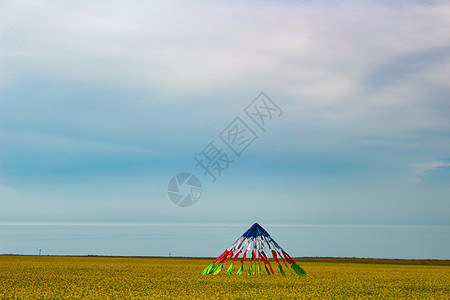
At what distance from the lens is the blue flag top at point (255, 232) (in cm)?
3766

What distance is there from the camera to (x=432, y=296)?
29.2 metres

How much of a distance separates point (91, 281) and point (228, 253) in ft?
36.5

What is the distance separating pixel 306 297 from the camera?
2592 centimetres

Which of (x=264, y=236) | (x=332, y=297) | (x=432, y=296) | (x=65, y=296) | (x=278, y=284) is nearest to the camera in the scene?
(x=65, y=296)

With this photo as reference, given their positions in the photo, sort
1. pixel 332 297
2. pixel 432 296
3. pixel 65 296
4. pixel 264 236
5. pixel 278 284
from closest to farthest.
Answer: pixel 65 296 < pixel 332 297 < pixel 432 296 < pixel 278 284 < pixel 264 236

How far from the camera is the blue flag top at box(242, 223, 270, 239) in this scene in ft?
124

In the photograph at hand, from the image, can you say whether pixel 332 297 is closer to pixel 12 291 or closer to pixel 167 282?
pixel 167 282

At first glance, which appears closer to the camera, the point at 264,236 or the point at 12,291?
the point at 12,291

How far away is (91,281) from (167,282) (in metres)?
5.64

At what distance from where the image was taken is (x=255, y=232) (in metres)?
37.8

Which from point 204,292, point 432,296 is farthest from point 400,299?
point 204,292

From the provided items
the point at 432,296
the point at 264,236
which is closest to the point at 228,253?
the point at 264,236

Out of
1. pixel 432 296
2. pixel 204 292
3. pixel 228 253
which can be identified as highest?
pixel 228 253

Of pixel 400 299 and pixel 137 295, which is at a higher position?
pixel 137 295
